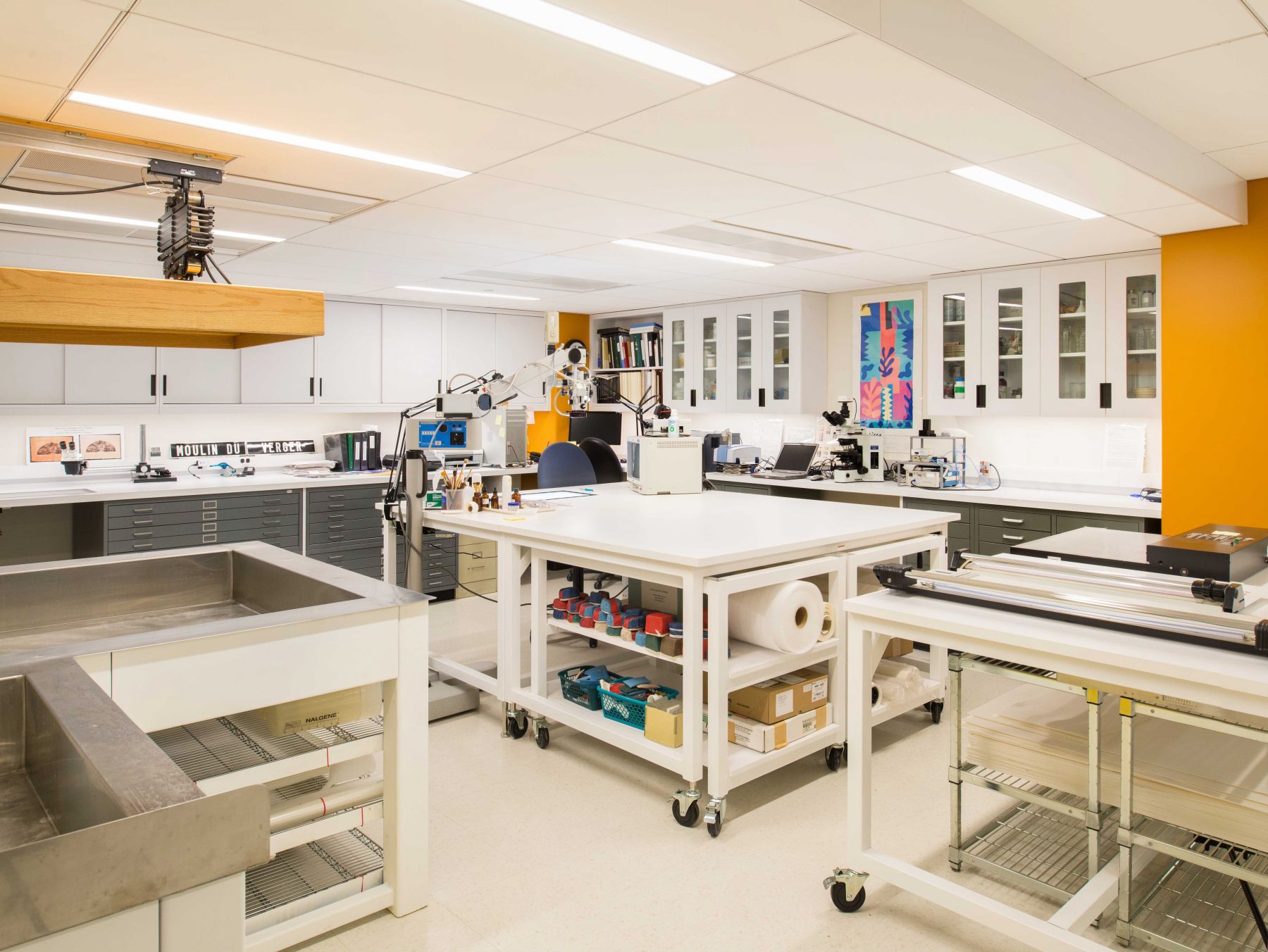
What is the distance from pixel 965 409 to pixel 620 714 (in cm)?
365

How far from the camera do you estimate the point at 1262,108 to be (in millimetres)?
3033

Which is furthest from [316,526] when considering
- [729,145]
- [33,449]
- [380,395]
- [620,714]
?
[729,145]

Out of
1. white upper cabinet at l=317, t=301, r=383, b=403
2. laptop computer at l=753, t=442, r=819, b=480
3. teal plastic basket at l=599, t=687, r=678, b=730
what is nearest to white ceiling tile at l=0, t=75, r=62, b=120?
teal plastic basket at l=599, t=687, r=678, b=730

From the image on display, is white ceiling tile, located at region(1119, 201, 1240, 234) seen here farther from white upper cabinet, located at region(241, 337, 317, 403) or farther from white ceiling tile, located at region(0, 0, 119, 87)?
white upper cabinet, located at region(241, 337, 317, 403)

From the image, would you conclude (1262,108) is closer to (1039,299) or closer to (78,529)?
(1039,299)

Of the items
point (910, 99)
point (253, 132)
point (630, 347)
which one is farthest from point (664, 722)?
point (630, 347)

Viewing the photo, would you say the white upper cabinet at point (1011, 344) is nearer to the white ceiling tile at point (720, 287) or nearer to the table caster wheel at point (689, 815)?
the white ceiling tile at point (720, 287)

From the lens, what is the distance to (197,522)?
537 cm

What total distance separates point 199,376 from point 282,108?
3959 millimetres

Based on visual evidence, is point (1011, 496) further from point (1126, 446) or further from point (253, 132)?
point (253, 132)

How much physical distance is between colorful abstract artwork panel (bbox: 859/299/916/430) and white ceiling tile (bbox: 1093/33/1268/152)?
9.24ft

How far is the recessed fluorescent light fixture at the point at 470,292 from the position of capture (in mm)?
6102

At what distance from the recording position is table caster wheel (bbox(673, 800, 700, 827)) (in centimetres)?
275

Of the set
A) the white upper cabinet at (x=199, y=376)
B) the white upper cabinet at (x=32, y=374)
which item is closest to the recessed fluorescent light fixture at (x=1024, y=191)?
the white upper cabinet at (x=199, y=376)
